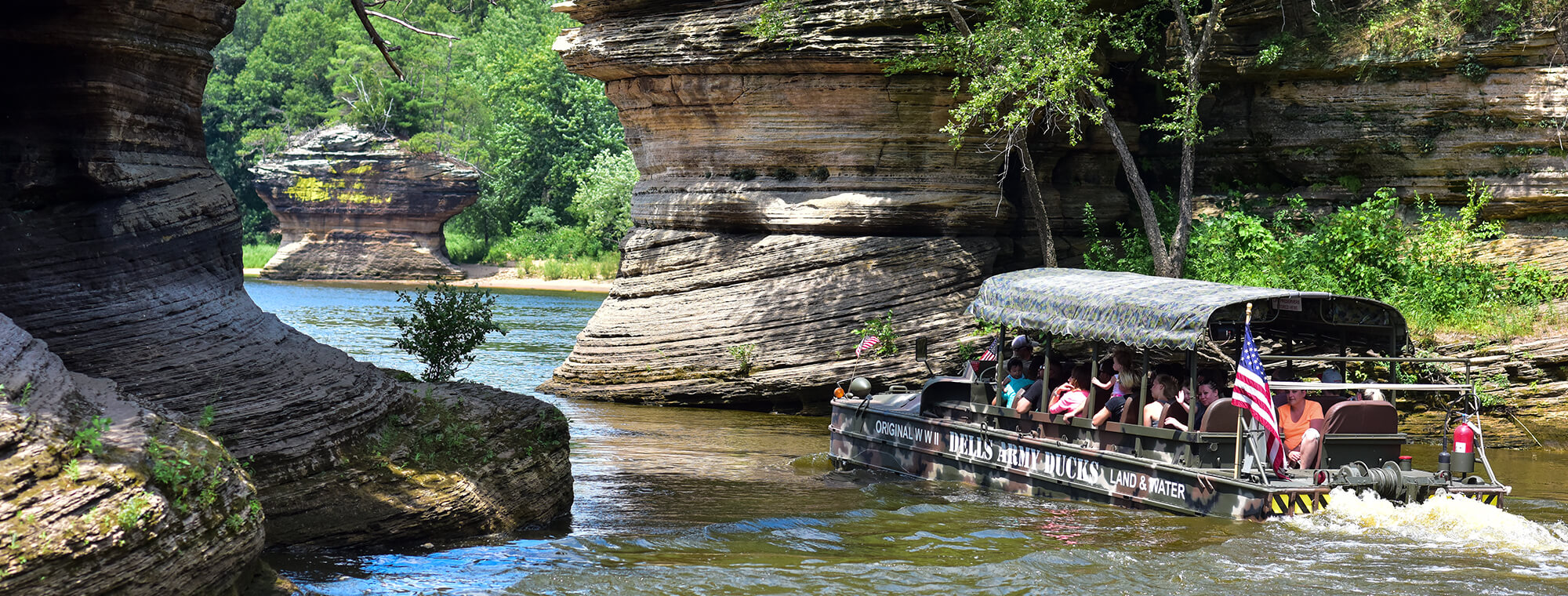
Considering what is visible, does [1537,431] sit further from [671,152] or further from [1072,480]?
[671,152]

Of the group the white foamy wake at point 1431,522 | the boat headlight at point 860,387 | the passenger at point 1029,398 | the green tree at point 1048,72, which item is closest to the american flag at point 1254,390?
the white foamy wake at point 1431,522

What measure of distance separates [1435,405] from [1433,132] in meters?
5.11

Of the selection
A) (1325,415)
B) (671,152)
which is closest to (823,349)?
(671,152)

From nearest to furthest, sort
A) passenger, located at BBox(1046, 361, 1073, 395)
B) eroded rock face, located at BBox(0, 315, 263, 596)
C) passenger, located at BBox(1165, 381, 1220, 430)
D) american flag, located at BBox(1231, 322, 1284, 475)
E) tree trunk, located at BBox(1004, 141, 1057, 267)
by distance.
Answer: eroded rock face, located at BBox(0, 315, 263, 596) < american flag, located at BBox(1231, 322, 1284, 475) < passenger, located at BBox(1165, 381, 1220, 430) < passenger, located at BBox(1046, 361, 1073, 395) < tree trunk, located at BBox(1004, 141, 1057, 267)

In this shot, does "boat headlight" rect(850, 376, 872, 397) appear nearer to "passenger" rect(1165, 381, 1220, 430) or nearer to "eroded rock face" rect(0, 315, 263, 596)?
"passenger" rect(1165, 381, 1220, 430)

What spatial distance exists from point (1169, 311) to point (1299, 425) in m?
1.65

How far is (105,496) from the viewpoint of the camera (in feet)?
22.6

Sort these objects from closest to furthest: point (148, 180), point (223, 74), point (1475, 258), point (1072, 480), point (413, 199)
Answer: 1. point (148, 180)
2. point (1072, 480)
3. point (1475, 258)
4. point (413, 199)
5. point (223, 74)

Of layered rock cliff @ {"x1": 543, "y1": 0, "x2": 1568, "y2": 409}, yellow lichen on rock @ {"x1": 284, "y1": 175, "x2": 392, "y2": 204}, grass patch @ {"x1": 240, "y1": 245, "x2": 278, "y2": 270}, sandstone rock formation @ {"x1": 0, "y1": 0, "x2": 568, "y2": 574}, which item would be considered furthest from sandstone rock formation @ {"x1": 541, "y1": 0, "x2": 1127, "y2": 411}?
grass patch @ {"x1": 240, "y1": 245, "x2": 278, "y2": 270}

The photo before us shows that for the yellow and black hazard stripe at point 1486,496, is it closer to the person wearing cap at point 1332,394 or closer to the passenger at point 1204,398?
the person wearing cap at point 1332,394

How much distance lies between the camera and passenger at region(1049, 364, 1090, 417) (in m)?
13.8

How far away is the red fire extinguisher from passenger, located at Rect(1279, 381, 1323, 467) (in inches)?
45.2

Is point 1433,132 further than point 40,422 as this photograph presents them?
Yes

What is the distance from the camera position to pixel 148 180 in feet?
34.5
